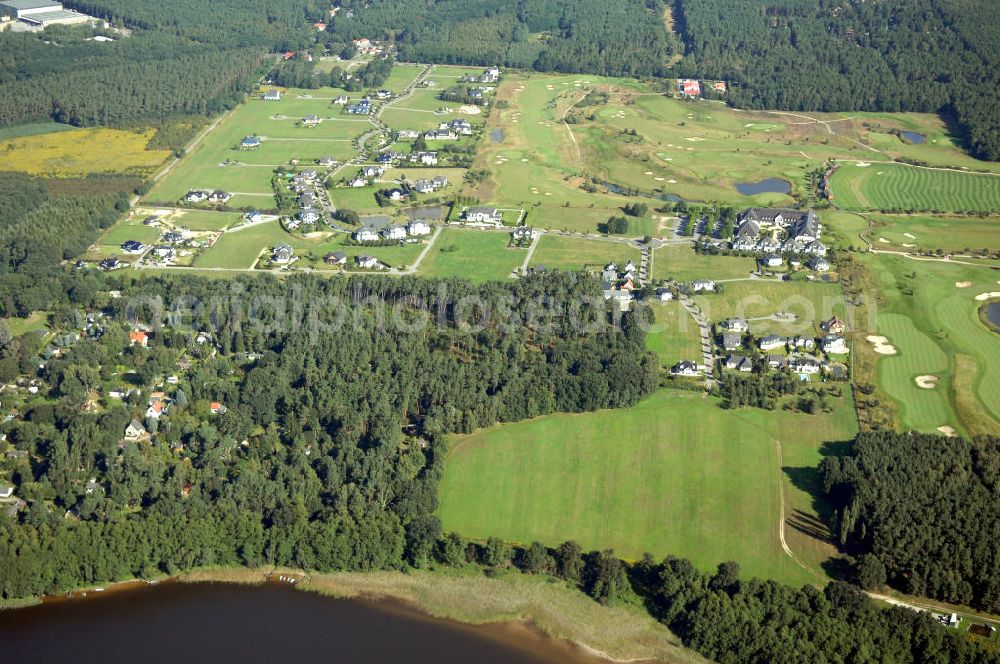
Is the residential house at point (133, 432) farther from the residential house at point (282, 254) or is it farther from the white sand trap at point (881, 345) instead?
the white sand trap at point (881, 345)

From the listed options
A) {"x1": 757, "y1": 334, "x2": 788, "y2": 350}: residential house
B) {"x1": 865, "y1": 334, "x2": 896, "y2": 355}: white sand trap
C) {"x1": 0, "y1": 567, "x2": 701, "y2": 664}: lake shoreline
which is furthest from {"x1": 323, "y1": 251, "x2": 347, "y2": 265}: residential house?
{"x1": 865, "y1": 334, "x2": 896, "y2": 355}: white sand trap

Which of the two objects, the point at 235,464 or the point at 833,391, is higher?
the point at 833,391

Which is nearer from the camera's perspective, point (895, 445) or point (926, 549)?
point (926, 549)

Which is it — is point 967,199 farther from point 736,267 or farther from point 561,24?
point 561,24

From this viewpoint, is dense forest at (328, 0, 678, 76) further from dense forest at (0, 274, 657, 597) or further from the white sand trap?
the white sand trap

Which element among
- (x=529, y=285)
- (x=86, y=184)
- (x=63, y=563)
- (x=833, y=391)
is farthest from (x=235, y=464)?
(x=86, y=184)

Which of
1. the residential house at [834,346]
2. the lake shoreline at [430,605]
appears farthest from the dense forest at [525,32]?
the lake shoreline at [430,605]
